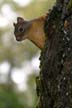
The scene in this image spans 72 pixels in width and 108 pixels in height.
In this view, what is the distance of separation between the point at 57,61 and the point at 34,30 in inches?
11.2

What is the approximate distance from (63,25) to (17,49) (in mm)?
13369

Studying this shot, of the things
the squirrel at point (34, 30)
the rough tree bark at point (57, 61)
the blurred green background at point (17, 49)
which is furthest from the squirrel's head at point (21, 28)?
the blurred green background at point (17, 49)

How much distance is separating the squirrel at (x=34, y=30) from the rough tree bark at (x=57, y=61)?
39 mm

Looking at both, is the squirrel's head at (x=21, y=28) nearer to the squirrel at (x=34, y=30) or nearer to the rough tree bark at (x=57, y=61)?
the squirrel at (x=34, y=30)

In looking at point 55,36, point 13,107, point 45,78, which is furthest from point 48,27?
point 13,107

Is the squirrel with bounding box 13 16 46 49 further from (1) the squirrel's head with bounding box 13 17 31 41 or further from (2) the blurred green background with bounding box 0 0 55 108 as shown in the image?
(2) the blurred green background with bounding box 0 0 55 108

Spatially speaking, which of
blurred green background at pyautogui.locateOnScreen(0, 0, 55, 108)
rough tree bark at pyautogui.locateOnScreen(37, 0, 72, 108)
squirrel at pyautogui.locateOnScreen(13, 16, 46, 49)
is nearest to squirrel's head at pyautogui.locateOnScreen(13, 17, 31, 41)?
squirrel at pyautogui.locateOnScreen(13, 16, 46, 49)

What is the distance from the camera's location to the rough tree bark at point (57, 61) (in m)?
2.93

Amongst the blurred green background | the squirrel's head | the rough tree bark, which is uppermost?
the blurred green background

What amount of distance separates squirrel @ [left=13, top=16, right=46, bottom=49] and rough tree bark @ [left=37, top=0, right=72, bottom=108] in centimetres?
4

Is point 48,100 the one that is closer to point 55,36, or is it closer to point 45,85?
point 45,85

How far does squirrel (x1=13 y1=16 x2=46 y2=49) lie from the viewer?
320 centimetres

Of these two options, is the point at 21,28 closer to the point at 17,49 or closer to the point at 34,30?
the point at 34,30

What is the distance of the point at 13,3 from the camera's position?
17.5m
